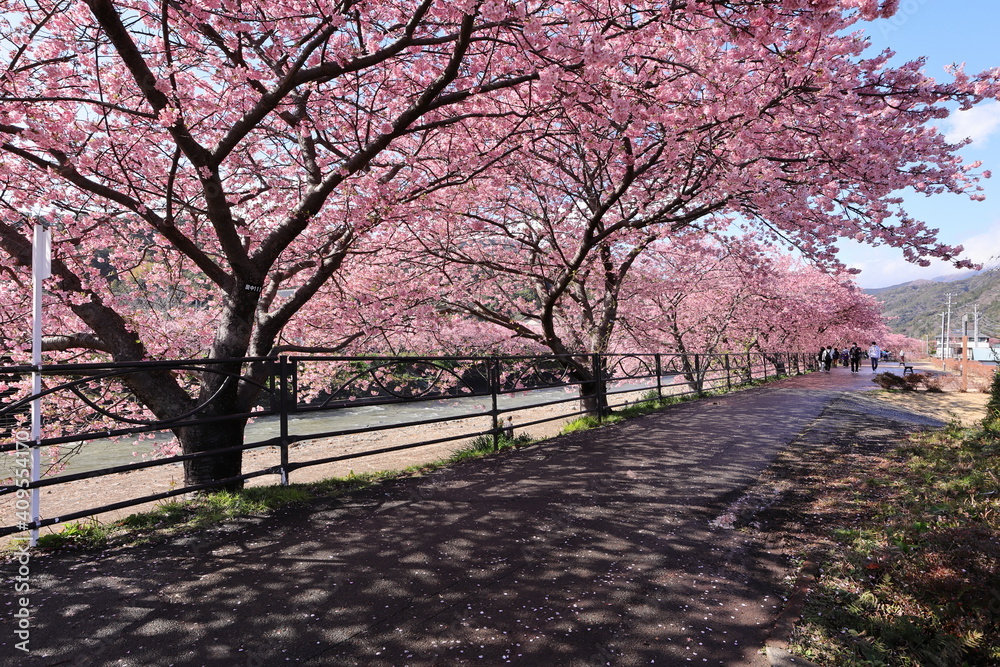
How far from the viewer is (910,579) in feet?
9.80

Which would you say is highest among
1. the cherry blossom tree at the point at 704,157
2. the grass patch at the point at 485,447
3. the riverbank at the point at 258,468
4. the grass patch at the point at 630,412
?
the cherry blossom tree at the point at 704,157

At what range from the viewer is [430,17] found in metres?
6.14

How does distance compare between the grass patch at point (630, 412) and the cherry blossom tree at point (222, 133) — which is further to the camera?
the grass patch at point (630, 412)

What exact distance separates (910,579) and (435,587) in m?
2.76

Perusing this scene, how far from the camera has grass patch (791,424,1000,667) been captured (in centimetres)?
239

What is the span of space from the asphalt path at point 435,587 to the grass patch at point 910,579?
1.10 ft

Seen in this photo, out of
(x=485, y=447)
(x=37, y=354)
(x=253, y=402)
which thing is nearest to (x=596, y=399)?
(x=485, y=447)

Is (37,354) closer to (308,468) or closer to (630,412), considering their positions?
(630,412)

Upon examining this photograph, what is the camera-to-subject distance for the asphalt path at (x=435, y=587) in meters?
2.51

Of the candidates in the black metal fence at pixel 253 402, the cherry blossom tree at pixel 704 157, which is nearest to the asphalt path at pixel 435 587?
the black metal fence at pixel 253 402

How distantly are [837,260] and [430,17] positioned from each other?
9.53 meters

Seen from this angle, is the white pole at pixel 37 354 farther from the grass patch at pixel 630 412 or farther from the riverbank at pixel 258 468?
the grass patch at pixel 630 412

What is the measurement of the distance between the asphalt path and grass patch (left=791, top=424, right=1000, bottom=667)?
336 millimetres

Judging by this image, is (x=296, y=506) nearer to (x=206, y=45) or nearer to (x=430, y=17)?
(x=430, y=17)
